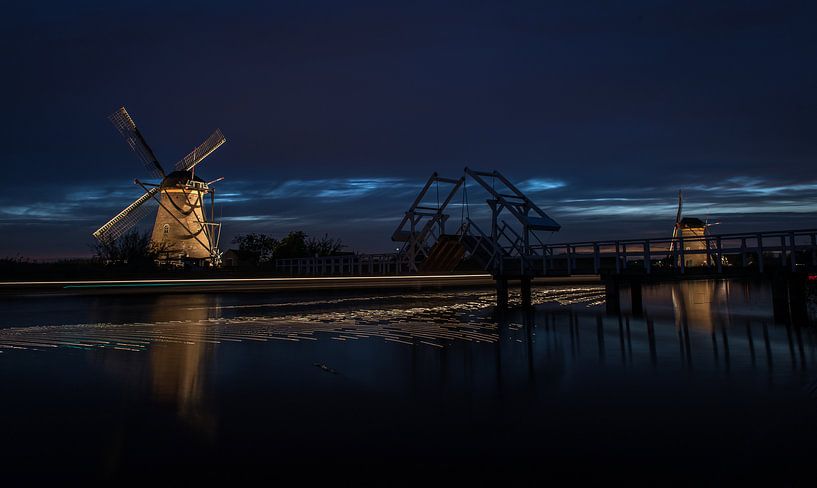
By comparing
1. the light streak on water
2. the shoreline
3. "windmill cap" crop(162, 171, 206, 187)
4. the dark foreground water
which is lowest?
the dark foreground water

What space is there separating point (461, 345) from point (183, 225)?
56.1 meters

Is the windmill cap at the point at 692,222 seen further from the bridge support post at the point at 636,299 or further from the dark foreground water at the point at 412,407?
the dark foreground water at the point at 412,407

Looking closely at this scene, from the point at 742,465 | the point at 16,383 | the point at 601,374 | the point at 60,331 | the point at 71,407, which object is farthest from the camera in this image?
the point at 60,331

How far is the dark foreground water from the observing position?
591 cm

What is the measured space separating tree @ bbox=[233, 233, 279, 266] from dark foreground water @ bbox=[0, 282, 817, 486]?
7973cm

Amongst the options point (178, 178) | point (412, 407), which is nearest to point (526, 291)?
point (412, 407)

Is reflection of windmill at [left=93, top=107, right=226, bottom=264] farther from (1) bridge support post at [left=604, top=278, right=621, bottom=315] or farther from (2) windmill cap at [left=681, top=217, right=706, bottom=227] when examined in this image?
(2) windmill cap at [left=681, top=217, right=706, bottom=227]

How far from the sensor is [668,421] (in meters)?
7.45

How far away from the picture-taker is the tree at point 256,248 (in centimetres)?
9500

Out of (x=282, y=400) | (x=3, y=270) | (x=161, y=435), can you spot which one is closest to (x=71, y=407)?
(x=161, y=435)

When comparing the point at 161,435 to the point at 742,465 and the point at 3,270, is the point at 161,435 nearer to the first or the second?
the point at 742,465

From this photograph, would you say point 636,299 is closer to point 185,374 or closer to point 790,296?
point 790,296

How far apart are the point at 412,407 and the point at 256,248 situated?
306 ft

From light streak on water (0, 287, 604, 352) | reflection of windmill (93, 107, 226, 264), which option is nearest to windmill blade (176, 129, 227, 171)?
reflection of windmill (93, 107, 226, 264)
